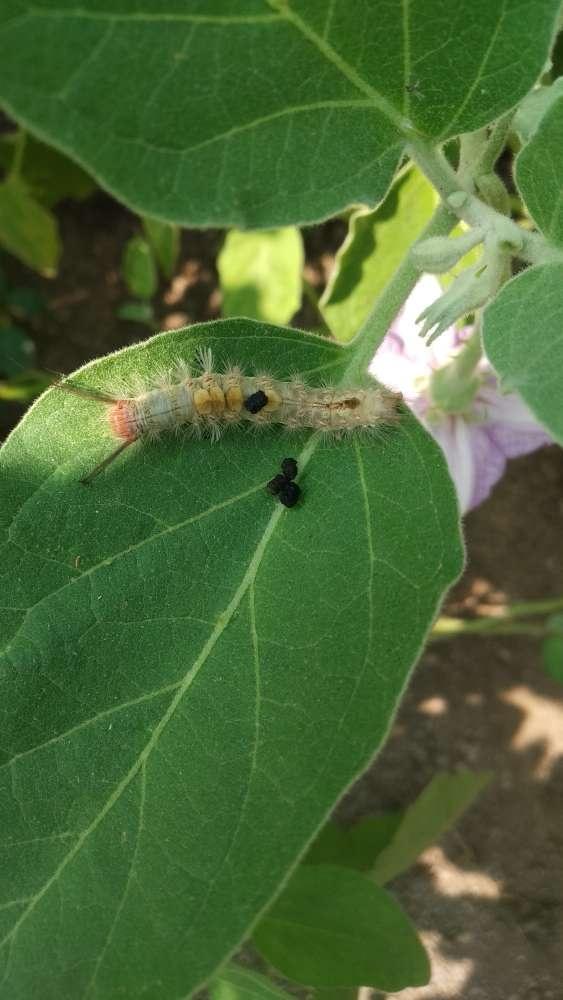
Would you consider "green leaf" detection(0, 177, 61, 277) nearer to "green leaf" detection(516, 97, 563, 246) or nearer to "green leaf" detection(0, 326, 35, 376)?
"green leaf" detection(0, 326, 35, 376)

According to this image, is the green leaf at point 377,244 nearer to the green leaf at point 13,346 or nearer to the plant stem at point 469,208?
the plant stem at point 469,208

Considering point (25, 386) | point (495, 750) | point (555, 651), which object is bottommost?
point (495, 750)

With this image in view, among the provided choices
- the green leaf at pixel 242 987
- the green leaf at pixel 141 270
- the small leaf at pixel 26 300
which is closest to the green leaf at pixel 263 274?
the green leaf at pixel 141 270

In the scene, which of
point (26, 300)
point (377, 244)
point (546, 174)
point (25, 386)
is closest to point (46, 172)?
point (26, 300)

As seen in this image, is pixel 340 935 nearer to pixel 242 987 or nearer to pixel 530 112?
pixel 242 987

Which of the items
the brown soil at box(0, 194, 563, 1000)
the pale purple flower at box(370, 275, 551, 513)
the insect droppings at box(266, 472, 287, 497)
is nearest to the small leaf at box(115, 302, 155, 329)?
the brown soil at box(0, 194, 563, 1000)
